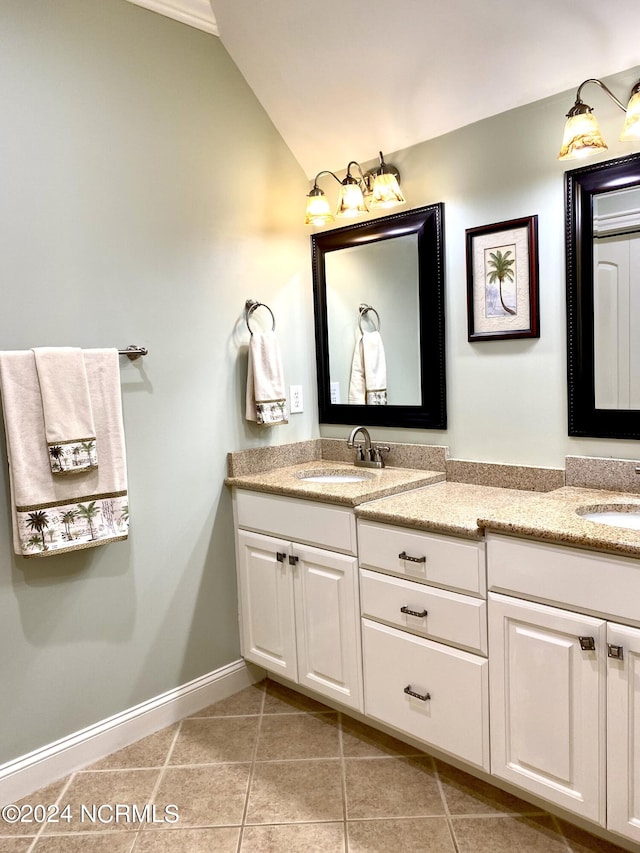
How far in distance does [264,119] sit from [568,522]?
6.63 ft

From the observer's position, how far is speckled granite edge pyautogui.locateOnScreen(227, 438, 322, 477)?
2.55 metres

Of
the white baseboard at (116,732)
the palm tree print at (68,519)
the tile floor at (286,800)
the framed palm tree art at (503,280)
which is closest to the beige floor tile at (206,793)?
the tile floor at (286,800)

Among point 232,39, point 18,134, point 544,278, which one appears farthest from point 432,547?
point 232,39

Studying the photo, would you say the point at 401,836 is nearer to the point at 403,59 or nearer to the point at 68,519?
the point at 68,519

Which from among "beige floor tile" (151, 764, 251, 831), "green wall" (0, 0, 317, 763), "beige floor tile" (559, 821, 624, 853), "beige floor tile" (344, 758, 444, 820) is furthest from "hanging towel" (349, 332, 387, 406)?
"beige floor tile" (559, 821, 624, 853)

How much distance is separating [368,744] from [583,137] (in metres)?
2.05

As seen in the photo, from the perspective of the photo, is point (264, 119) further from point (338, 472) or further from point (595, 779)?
point (595, 779)

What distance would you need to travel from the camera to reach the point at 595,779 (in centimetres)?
154

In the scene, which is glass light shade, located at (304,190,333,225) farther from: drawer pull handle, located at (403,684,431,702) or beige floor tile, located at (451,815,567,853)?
beige floor tile, located at (451,815,567,853)

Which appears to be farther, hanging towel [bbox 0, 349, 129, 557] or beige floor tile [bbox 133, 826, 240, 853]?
A: hanging towel [bbox 0, 349, 129, 557]

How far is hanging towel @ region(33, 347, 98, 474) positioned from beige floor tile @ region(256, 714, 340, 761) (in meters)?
1.16

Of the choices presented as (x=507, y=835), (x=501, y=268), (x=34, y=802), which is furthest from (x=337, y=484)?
(x=34, y=802)

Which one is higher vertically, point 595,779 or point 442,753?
point 595,779

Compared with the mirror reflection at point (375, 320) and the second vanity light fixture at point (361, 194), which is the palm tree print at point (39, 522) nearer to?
the mirror reflection at point (375, 320)
